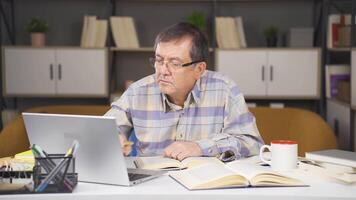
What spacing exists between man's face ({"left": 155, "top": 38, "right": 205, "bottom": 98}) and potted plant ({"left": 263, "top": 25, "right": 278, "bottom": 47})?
247 centimetres

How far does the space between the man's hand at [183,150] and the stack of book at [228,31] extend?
2606mm

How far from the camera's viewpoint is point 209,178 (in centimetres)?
159

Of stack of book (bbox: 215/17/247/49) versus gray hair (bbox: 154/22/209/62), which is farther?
stack of book (bbox: 215/17/247/49)

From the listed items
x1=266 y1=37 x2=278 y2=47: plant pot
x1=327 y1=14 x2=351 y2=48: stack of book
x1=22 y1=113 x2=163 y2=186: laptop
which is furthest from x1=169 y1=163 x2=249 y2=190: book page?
x1=266 y1=37 x2=278 y2=47: plant pot

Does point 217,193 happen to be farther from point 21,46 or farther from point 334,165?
point 21,46

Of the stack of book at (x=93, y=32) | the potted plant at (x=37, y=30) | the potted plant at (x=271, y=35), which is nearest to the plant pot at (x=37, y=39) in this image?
the potted plant at (x=37, y=30)

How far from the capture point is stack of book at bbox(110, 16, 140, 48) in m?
4.54

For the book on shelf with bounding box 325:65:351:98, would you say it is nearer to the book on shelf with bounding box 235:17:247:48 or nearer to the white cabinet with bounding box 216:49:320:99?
the white cabinet with bounding box 216:49:320:99

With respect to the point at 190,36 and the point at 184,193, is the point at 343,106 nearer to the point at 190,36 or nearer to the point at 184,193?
the point at 190,36

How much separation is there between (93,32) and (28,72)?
0.61 meters

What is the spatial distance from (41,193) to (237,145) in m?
0.84

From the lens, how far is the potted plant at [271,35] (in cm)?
462

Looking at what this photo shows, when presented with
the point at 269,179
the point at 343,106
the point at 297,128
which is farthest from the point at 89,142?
the point at 343,106

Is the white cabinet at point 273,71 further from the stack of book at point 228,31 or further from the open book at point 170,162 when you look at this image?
the open book at point 170,162
